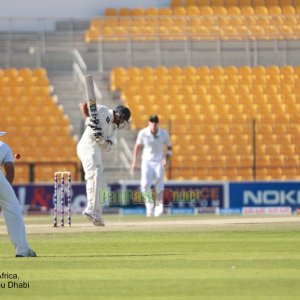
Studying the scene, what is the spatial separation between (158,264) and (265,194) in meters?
16.4

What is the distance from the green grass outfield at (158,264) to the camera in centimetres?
980

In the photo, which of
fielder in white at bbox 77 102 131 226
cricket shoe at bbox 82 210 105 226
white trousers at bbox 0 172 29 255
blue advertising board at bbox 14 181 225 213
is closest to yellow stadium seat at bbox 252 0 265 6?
blue advertising board at bbox 14 181 225 213

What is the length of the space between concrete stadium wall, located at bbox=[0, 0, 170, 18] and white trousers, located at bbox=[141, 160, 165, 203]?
13.3 meters

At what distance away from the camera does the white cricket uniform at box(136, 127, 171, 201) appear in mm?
24453

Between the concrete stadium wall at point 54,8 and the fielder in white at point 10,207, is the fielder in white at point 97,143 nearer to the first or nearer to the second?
the fielder in white at point 10,207

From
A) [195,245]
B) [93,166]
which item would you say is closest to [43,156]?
[93,166]

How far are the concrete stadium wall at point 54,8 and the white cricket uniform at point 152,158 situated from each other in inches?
514

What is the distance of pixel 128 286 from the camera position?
10.2 metres

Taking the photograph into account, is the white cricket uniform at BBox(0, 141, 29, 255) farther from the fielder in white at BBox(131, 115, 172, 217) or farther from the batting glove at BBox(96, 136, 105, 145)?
the fielder in white at BBox(131, 115, 172, 217)

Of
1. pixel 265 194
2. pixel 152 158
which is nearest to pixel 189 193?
pixel 265 194

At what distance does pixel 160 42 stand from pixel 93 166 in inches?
701

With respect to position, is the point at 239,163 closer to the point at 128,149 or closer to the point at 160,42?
the point at 128,149

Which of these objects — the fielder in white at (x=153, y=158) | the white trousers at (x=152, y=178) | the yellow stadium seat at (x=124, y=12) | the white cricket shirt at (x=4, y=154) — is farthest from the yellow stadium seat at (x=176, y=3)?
the white cricket shirt at (x=4, y=154)

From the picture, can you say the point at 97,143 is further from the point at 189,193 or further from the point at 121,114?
the point at 189,193
